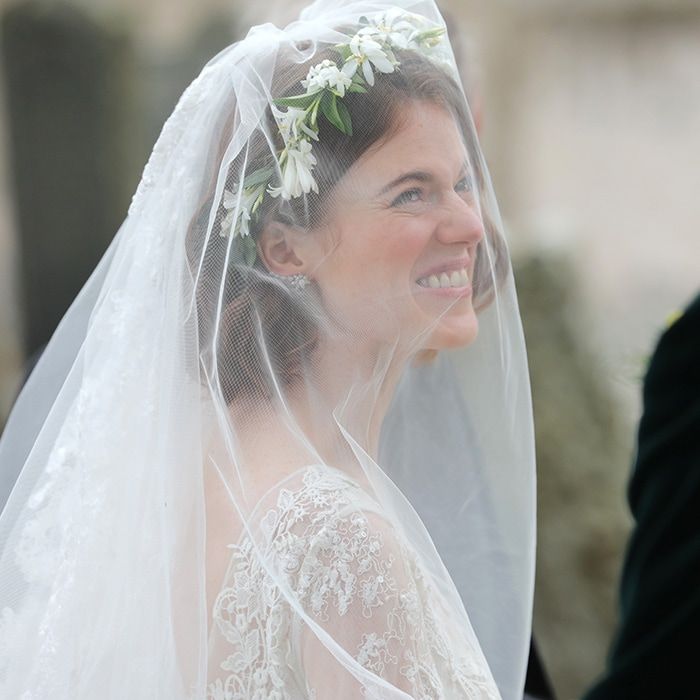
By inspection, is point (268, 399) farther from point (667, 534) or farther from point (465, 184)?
point (667, 534)

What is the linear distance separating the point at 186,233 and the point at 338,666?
0.76 m

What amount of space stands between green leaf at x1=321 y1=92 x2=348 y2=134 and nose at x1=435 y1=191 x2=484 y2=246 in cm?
21

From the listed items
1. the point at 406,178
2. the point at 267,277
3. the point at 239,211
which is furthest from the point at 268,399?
the point at 406,178

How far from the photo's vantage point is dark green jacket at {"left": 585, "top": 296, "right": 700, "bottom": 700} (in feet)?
8.09

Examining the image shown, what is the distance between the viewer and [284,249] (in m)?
2.03

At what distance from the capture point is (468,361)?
2.38 m

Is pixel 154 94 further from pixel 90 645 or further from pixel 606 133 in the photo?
pixel 90 645

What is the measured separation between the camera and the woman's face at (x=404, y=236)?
6.56 ft

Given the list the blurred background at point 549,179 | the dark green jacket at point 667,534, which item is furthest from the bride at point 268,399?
the blurred background at point 549,179

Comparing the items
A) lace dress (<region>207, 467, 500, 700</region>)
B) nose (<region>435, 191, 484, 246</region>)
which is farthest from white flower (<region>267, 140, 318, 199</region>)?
lace dress (<region>207, 467, 500, 700</region>)

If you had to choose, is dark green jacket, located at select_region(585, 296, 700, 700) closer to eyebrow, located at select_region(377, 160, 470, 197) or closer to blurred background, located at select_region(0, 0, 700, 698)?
eyebrow, located at select_region(377, 160, 470, 197)

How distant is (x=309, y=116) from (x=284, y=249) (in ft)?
0.71

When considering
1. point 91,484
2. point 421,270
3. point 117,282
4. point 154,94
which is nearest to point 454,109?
point 421,270

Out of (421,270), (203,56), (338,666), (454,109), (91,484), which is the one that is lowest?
(338,666)
